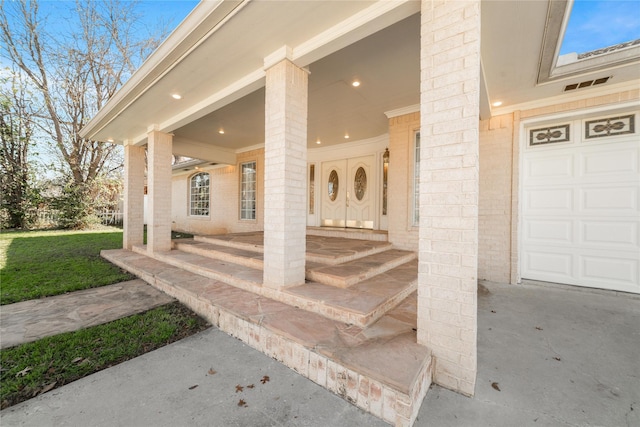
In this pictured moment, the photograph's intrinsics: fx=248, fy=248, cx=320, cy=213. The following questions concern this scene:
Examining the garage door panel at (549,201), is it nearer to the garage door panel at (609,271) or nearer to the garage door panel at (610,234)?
the garage door panel at (610,234)

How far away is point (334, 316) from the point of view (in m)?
2.44

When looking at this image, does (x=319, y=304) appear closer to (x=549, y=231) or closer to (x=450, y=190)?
(x=450, y=190)

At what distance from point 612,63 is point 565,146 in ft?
4.58

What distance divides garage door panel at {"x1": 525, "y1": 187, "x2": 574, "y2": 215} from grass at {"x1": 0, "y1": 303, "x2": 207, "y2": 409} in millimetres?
5504

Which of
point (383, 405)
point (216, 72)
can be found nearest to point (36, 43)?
point (216, 72)

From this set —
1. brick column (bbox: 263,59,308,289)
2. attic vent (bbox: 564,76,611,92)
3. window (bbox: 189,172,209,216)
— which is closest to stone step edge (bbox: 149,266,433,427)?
brick column (bbox: 263,59,308,289)

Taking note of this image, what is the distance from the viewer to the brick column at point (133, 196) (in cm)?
643

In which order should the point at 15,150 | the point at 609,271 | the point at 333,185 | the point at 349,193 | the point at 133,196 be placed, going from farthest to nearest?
the point at 15,150 → the point at 333,185 → the point at 349,193 → the point at 133,196 → the point at 609,271

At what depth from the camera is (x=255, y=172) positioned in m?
8.52

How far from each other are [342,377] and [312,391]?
0.88 feet

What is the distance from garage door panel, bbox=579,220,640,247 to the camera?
372cm

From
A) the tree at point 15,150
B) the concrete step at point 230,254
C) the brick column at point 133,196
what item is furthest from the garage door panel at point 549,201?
the tree at point 15,150

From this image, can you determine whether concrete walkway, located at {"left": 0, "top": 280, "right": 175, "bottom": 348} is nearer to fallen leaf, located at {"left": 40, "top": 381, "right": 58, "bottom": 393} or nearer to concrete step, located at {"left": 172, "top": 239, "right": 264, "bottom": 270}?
fallen leaf, located at {"left": 40, "top": 381, "right": 58, "bottom": 393}

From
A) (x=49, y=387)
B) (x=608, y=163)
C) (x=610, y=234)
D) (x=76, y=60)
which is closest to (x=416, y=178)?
(x=608, y=163)
